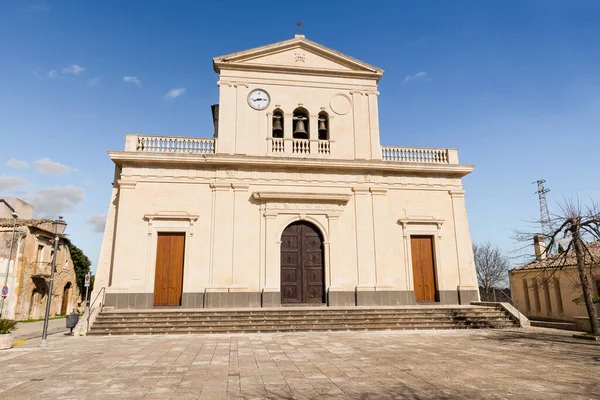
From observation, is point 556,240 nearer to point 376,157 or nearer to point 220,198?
point 376,157

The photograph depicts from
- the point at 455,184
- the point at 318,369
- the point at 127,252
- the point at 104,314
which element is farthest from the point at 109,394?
the point at 455,184

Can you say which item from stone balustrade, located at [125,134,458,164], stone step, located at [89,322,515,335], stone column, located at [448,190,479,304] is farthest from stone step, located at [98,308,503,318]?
stone balustrade, located at [125,134,458,164]

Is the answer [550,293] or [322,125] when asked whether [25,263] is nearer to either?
[322,125]

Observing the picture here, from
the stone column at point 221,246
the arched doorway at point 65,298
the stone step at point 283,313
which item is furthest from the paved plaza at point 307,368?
the arched doorway at point 65,298

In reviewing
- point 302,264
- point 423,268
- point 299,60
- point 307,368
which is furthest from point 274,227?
point 307,368

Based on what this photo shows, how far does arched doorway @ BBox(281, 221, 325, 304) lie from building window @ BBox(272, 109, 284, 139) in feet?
14.2

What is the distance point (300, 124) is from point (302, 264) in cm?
634

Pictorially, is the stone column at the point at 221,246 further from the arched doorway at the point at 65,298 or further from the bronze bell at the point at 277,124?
the arched doorway at the point at 65,298

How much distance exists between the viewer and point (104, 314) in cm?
1358

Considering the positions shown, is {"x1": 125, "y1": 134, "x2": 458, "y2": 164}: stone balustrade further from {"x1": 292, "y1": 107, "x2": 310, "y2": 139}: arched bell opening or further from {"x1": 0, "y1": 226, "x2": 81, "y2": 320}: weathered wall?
{"x1": 0, "y1": 226, "x2": 81, "y2": 320}: weathered wall

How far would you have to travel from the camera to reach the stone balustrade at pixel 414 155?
18.4 meters

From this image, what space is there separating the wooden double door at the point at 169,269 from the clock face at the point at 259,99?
6569 millimetres

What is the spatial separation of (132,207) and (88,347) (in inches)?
276

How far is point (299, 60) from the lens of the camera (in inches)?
736
